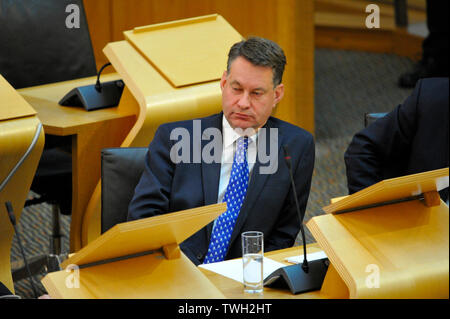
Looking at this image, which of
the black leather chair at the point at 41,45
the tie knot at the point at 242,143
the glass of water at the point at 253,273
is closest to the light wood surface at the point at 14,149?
the tie knot at the point at 242,143

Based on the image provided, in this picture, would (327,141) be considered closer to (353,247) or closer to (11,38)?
(11,38)

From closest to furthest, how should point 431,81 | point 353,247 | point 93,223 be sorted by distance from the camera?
point 353,247 → point 431,81 → point 93,223

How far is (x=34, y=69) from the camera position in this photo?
418cm

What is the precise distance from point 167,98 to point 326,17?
17.0 feet

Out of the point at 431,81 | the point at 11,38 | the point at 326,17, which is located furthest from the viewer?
the point at 326,17

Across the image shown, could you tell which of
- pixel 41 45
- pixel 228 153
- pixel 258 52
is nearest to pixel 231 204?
pixel 228 153

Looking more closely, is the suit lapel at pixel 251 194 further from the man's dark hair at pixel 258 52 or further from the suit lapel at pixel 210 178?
the man's dark hair at pixel 258 52

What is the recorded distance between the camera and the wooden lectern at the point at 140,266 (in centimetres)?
175

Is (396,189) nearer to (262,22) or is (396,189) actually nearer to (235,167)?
(235,167)

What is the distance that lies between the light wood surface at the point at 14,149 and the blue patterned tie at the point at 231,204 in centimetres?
73

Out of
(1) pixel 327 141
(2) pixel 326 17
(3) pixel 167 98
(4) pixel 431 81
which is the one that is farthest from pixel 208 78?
(2) pixel 326 17

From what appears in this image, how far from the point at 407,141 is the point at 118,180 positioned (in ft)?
3.30

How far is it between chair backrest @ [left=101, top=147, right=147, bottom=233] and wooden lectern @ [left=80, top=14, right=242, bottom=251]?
501 mm

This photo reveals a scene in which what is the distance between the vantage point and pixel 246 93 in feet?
8.36
